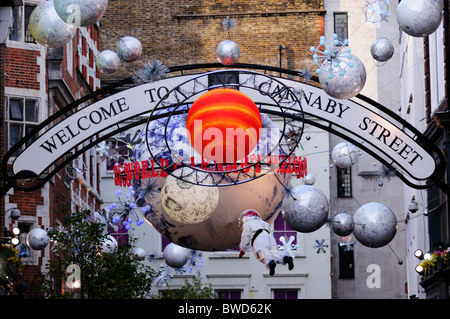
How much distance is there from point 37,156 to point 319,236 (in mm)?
24048

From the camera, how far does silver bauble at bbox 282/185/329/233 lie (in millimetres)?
14086

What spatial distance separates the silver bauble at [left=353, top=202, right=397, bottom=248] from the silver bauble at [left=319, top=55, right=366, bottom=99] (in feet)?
10.8

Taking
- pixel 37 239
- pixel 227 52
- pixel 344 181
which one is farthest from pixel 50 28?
pixel 344 181

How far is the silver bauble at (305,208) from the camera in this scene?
1409cm

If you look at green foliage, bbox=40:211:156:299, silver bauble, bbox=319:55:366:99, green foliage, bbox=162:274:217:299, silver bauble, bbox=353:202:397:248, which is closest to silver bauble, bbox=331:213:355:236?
silver bauble, bbox=353:202:397:248

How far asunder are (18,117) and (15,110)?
189 millimetres

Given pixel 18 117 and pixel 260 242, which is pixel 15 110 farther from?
pixel 260 242

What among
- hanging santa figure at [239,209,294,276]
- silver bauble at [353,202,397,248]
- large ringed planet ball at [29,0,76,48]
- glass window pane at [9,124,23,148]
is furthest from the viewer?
glass window pane at [9,124,23,148]

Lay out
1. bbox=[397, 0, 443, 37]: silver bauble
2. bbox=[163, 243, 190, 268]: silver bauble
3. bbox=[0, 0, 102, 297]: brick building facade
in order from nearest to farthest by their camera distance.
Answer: bbox=[397, 0, 443, 37]: silver bauble < bbox=[163, 243, 190, 268]: silver bauble < bbox=[0, 0, 102, 297]: brick building facade

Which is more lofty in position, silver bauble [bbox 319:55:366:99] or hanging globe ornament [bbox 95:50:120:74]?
hanging globe ornament [bbox 95:50:120:74]

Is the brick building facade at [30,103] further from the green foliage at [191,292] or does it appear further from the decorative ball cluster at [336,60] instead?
the decorative ball cluster at [336,60]

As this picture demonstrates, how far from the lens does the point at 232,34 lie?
4128 centimetres

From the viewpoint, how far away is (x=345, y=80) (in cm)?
1262

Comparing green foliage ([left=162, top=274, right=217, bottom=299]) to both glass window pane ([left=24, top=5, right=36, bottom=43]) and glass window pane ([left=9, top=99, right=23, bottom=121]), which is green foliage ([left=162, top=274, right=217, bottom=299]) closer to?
glass window pane ([left=9, top=99, right=23, bottom=121])
